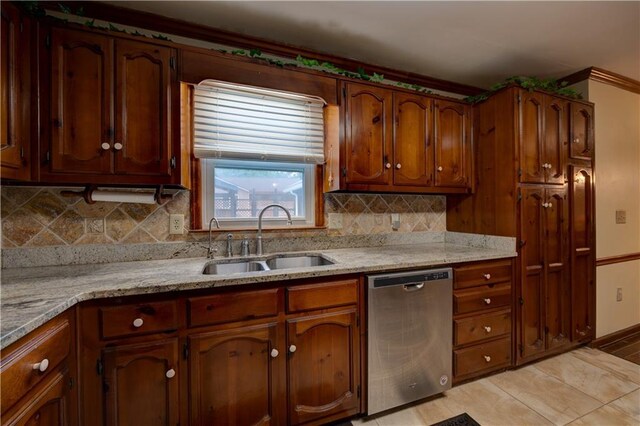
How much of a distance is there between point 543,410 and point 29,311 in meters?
2.65

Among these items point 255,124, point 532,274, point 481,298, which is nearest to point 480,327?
point 481,298

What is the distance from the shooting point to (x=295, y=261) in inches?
78.0

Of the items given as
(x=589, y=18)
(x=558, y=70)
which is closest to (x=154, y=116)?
(x=589, y=18)

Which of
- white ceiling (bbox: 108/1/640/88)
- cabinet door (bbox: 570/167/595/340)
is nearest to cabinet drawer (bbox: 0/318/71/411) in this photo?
white ceiling (bbox: 108/1/640/88)

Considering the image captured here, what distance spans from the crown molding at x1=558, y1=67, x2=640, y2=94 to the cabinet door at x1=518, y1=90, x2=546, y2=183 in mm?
754

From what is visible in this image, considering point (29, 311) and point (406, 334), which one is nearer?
point (29, 311)

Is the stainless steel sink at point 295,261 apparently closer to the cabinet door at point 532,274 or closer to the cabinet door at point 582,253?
the cabinet door at point 532,274

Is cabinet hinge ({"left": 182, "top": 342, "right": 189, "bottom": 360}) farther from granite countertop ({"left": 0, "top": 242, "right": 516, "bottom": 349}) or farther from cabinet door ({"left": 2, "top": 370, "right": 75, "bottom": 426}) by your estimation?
cabinet door ({"left": 2, "top": 370, "right": 75, "bottom": 426})

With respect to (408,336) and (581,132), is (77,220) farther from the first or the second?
(581,132)

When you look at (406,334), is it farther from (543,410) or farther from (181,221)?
(181,221)

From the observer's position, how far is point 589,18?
175 cm

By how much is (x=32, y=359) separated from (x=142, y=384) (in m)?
0.47

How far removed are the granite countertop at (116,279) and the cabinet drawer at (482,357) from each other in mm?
652

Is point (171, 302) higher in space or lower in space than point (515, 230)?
lower
